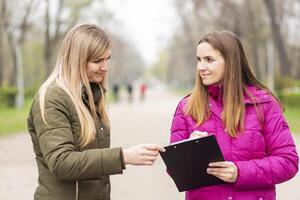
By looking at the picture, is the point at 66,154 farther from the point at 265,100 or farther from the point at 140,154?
the point at 265,100

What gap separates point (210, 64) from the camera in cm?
287

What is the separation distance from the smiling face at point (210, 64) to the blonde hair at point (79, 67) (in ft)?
1.76

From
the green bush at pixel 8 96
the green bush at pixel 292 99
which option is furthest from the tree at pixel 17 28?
the green bush at pixel 292 99

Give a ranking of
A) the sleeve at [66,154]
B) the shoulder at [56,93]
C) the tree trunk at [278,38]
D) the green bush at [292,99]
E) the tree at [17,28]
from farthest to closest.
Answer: the tree at [17,28] → the tree trunk at [278,38] → the green bush at [292,99] → the shoulder at [56,93] → the sleeve at [66,154]

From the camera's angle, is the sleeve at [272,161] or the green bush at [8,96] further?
the green bush at [8,96]

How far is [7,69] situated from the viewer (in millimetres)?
56375

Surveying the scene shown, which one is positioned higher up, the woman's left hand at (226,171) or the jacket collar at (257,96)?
the jacket collar at (257,96)

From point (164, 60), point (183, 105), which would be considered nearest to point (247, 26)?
point (183, 105)

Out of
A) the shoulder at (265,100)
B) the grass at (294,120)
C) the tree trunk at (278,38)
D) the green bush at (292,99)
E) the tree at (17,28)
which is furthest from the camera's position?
the tree at (17,28)

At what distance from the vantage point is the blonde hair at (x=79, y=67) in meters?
2.60

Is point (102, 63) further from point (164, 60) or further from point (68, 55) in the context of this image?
point (164, 60)

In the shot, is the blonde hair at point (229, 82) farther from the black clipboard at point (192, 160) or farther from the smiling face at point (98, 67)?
the smiling face at point (98, 67)

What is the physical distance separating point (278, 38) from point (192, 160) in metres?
22.9

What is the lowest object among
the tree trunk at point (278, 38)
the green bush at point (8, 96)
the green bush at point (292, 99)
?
the green bush at point (8, 96)
